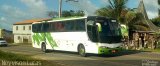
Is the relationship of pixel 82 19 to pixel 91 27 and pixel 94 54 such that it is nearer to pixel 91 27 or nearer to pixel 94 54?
pixel 91 27

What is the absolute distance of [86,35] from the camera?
27078 millimetres

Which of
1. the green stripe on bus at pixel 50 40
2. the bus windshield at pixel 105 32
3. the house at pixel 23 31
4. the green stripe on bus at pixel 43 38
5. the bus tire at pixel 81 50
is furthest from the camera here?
the house at pixel 23 31

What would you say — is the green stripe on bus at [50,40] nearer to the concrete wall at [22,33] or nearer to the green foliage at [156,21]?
the green foliage at [156,21]

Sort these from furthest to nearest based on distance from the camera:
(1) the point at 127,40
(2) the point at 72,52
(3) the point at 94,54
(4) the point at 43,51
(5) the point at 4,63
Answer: (1) the point at 127,40 → (4) the point at 43,51 → (2) the point at 72,52 → (3) the point at 94,54 → (5) the point at 4,63

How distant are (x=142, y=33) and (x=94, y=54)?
55.7 feet

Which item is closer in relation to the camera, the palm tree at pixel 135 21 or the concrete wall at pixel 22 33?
the palm tree at pixel 135 21

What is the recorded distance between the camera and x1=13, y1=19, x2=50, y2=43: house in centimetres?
8677

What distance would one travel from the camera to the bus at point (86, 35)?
86.3ft

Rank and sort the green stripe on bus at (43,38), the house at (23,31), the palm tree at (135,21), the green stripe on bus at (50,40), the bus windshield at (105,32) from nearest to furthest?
the bus windshield at (105,32)
the green stripe on bus at (50,40)
the green stripe on bus at (43,38)
the palm tree at (135,21)
the house at (23,31)

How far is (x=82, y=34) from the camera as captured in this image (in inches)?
1087

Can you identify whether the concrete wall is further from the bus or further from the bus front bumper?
the bus front bumper

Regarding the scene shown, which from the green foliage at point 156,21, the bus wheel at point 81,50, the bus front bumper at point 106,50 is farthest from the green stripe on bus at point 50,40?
the green foliage at point 156,21

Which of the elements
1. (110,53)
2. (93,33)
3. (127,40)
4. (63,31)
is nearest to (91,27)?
(93,33)

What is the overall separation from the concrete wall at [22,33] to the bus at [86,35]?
5475 centimetres
